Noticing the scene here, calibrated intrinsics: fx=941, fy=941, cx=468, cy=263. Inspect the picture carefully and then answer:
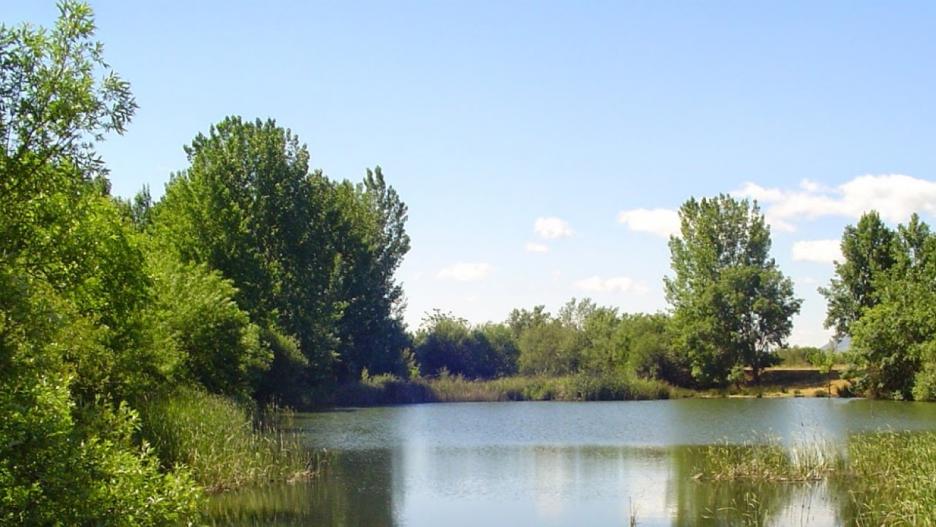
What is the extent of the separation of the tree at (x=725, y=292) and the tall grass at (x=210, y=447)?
147ft

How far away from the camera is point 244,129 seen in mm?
50594

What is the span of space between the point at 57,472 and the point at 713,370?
191 feet

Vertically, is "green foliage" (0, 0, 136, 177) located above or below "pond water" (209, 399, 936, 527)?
above

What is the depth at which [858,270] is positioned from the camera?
61281 mm

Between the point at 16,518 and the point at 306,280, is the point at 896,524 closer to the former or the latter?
the point at 16,518

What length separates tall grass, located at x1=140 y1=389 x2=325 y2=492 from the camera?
1888 cm

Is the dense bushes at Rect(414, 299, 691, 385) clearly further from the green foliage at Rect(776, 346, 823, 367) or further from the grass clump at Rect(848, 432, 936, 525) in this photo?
the grass clump at Rect(848, 432, 936, 525)

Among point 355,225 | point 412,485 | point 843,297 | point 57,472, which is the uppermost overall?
point 355,225

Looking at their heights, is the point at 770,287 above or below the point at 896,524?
above

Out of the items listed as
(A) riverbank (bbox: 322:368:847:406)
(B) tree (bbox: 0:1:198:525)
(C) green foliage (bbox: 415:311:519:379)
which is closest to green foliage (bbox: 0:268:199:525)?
(B) tree (bbox: 0:1:198:525)

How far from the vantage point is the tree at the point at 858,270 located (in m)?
60.4

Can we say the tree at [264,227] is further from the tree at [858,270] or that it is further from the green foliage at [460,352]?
the tree at [858,270]

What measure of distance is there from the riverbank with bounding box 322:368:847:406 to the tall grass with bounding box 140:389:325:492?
1334 inches

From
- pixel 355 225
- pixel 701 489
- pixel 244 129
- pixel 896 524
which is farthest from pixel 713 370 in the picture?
pixel 896 524
